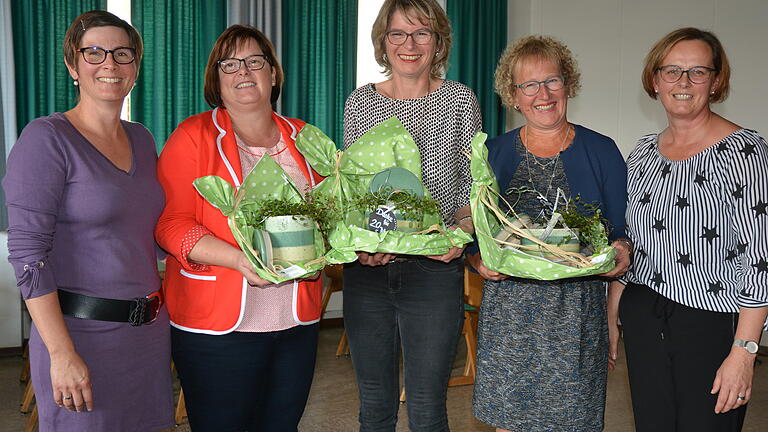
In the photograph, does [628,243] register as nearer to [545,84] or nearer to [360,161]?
[545,84]

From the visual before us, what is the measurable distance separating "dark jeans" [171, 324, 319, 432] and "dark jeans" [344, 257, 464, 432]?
0.19m

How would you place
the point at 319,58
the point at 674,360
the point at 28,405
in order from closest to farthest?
the point at 674,360 → the point at 28,405 → the point at 319,58

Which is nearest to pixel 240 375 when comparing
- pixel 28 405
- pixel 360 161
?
pixel 360 161

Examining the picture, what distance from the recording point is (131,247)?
1857 millimetres

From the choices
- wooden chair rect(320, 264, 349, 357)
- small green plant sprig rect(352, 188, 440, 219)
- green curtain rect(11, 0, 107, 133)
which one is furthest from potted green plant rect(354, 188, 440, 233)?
green curtain rect(11, 0, 107, 133)

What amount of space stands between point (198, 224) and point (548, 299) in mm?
1038

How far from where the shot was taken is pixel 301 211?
1.79m

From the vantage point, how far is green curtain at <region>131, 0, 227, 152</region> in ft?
17.9

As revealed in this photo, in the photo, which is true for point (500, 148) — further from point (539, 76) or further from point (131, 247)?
point (131, 247)

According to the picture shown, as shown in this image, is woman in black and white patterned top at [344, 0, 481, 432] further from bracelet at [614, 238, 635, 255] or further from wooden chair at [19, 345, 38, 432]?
wooden chair at [19, 345, 38, 432]

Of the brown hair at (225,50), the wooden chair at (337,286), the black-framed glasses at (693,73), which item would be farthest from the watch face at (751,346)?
the wooden chair at (337,286)

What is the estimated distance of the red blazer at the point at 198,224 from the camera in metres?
1.87

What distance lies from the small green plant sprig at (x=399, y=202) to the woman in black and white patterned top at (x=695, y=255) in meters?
0.66

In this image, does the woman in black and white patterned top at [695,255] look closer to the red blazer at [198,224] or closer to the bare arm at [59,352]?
the red blazer at [198,224]
